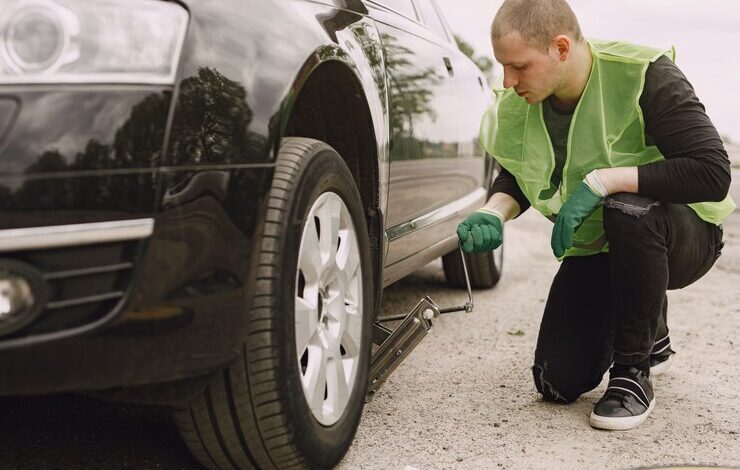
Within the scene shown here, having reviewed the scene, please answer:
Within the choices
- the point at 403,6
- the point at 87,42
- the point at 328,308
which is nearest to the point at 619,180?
the point at 328,308

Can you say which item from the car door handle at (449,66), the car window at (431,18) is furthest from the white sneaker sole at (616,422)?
the car window at (431,18)

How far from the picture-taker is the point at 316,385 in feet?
7.04

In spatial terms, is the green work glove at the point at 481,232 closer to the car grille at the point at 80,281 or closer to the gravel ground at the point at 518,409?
the gravel ground at the point at 518,409

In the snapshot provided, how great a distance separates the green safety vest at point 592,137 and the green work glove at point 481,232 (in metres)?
0.14

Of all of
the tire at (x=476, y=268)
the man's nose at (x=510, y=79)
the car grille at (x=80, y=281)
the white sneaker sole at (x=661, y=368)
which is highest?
the man's nose at (x=510, y=79)

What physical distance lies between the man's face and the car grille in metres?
1.30

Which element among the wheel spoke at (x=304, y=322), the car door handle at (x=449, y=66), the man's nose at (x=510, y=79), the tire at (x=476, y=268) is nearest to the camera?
the wheel spoke at (x=304, y=322)

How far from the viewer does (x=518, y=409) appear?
2803 millimetres

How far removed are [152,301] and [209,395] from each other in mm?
334

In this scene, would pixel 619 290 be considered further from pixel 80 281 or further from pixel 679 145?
pixel 80 281

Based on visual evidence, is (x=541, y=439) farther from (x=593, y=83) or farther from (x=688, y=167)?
(x=593, y=83)

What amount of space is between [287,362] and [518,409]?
1095mm

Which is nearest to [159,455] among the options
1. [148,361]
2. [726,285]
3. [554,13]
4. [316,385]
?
[316,385]

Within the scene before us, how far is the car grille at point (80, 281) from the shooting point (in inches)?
61.5
